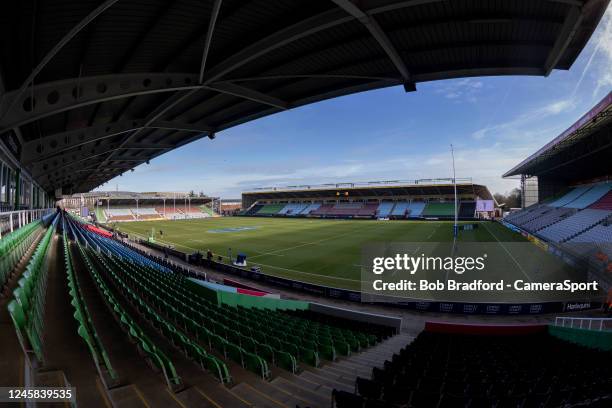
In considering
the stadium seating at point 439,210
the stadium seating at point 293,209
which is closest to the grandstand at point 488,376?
the stadium seating at point 439,210

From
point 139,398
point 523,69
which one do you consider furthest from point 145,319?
point 523,69

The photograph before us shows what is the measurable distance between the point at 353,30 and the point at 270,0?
189 cm

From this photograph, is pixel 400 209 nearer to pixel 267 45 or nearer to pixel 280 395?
pixel 267 45

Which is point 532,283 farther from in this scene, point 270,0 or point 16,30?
point 16,30

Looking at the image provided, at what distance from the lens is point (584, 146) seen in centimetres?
2791

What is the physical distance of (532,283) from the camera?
16750 mm

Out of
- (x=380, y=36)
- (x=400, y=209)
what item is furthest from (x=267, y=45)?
(x=400, y=209)

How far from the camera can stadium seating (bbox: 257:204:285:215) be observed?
94.4 meters

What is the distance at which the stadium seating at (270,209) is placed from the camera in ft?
310

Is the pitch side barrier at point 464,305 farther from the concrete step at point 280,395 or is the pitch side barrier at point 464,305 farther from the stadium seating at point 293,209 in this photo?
the stadium seating at point 293,209

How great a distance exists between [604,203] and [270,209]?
3190 inches

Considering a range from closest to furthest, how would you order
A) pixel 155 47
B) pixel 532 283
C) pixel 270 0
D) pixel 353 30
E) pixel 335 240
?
pixel 270 0
pixel 353 30
pixel 155 47
pixel 532 283
pixel 335 240

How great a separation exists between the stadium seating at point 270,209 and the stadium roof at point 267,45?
277 ft

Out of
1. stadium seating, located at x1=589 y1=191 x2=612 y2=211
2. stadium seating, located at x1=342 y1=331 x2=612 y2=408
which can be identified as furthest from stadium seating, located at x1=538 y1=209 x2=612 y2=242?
stadium seating, located at x1=342 y1=331 x2=612 y2=408
